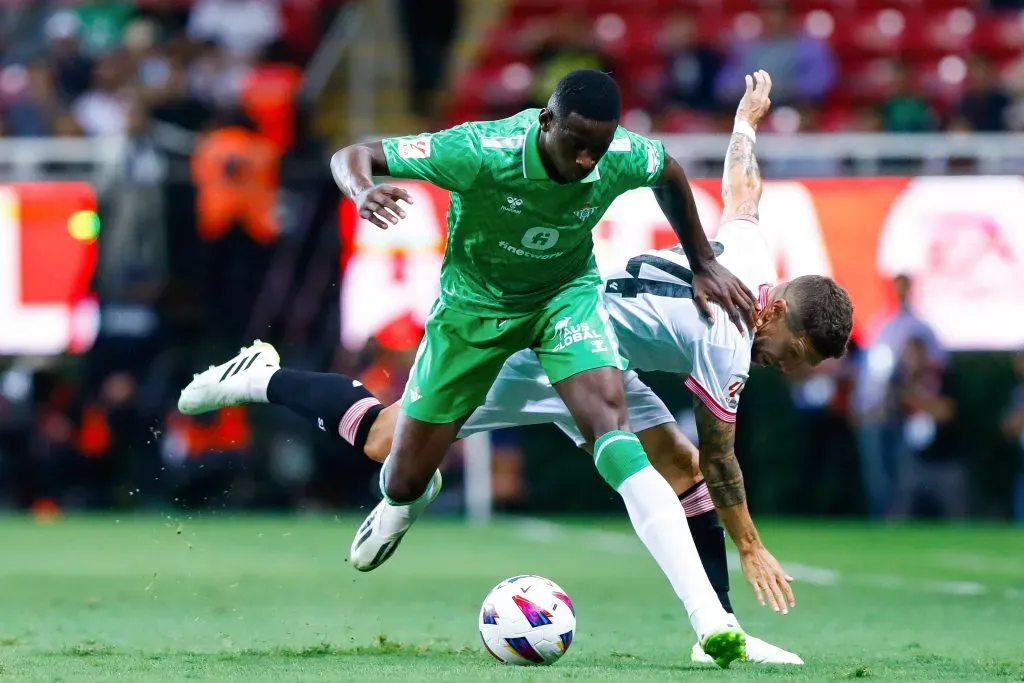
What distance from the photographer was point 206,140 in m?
17.2

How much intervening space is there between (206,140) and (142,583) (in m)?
6.96

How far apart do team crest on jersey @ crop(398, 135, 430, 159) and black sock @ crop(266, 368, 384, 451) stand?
199 centimetres

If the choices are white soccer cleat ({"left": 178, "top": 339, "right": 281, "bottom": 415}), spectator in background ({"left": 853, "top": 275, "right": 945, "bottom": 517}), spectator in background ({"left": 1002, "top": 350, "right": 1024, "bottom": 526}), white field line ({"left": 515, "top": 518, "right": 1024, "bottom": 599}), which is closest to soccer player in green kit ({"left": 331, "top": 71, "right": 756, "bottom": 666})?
white soccer cleat ({"left": 178, "top": 339, "right": 281, "bottom": 415})

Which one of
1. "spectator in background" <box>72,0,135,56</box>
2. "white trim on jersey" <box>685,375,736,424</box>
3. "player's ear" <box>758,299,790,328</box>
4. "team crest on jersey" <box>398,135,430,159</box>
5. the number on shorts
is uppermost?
"spectator in background" <box>72,0,135,56</box>

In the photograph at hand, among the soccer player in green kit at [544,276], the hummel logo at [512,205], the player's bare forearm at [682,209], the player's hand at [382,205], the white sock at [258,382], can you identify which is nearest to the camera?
the player's hand at [382,205]

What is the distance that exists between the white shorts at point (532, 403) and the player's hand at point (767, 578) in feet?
3.37

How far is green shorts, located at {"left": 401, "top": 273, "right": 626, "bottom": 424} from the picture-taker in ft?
23.9

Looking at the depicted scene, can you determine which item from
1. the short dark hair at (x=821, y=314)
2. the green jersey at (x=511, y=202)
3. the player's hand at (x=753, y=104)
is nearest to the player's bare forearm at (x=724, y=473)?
the short dark hair at (x=821, y=314)

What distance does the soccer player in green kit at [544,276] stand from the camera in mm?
6625

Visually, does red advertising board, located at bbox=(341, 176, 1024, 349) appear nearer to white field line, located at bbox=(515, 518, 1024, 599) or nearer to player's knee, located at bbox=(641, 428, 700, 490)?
white field line, located at bbox=(515, 518, 1024, 599)

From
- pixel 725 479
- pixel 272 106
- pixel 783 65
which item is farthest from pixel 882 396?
pixel 725 479

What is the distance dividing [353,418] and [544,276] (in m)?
1.73

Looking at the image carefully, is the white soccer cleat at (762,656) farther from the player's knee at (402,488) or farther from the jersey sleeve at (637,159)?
the jersey sleeve at (637,159)

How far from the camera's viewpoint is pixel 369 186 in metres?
6.62
